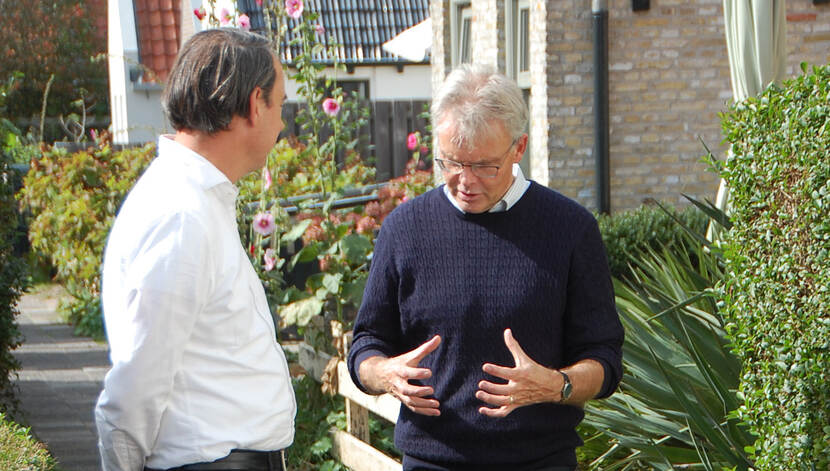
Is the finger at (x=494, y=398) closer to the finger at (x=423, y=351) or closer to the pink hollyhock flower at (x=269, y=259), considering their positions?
the finger at (x=423, y=351)

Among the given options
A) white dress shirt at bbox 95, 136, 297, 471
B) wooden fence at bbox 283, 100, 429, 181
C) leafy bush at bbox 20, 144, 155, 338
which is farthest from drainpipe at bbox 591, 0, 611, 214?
white dress shirt at bbox 95, 136, 297, 471

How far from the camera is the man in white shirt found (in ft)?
7.07

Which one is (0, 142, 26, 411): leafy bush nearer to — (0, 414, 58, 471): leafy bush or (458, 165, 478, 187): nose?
(0, 414, 58, 471): leafy bush

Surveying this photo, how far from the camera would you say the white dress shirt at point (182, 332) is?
7.05ft

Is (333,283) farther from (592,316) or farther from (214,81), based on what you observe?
(214,81)

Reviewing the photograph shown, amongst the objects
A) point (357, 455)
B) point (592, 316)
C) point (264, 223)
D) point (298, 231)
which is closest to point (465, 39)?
point (298, 231)

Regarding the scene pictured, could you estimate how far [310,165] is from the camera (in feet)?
35.5

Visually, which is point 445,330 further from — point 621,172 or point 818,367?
point 621,172

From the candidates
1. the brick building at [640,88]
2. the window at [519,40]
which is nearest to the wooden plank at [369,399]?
the brick building at [640,88]

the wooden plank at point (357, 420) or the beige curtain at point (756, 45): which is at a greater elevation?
the beige curtain at point (756, 45)

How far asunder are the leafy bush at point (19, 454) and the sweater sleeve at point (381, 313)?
3.84 ft

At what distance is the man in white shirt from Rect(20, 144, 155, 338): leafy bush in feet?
27.2

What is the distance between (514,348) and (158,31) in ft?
65.2

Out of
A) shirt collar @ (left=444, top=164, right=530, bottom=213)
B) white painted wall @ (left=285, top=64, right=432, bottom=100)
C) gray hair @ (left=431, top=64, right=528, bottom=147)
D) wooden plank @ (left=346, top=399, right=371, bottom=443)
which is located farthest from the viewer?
white painted wall @ (left=285, top=64, right=432, bottom=100)
